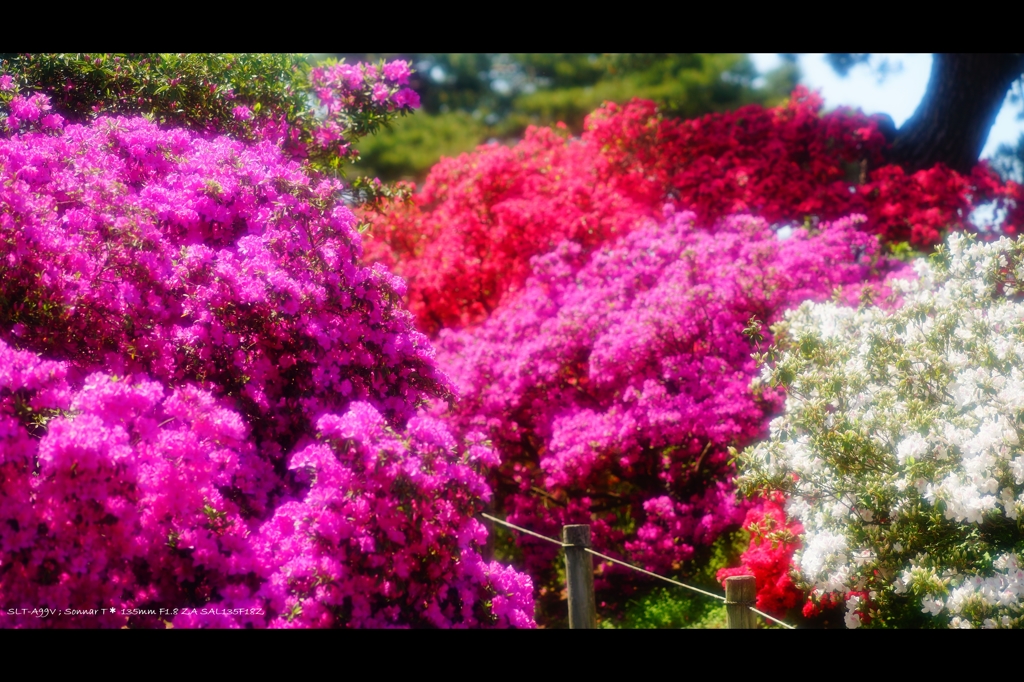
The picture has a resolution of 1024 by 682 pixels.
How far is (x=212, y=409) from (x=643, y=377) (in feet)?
9.63

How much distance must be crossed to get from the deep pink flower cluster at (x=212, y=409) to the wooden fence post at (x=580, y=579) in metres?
0.32

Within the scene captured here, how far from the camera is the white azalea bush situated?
9.93ft

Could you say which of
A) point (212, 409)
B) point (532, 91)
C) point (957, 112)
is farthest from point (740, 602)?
point (532, 91)

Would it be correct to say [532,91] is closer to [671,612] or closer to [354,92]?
[354,92]

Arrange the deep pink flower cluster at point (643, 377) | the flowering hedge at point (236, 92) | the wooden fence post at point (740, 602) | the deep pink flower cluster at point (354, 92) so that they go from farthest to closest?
the deep pink flower cluster at point (354, 92) < the deep pink flower cluster at point (643, 377) < the flowering hedge at point (236, 92) < the wooden fence post at point (740, 602)

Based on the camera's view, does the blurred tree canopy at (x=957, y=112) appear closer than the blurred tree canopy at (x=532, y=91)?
Yes

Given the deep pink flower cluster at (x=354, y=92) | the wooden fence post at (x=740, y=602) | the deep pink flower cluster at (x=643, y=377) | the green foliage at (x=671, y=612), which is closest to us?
the wooden fence post at (x=740, y=602)

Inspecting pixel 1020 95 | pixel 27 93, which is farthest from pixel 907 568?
pixel 1020 95

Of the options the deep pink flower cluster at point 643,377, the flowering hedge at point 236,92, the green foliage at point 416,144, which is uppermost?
the green foliage at point 416,144

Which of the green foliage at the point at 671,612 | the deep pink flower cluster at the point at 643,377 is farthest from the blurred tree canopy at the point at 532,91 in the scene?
the green foliage at the point at 671,612

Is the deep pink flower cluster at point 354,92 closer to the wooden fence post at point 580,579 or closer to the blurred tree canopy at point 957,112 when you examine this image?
the wooden fence post at point 580,579

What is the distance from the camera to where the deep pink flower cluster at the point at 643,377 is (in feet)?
16.6

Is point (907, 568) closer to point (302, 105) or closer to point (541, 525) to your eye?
point (541, 525)
